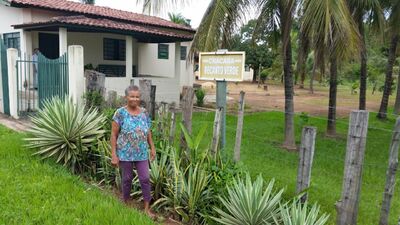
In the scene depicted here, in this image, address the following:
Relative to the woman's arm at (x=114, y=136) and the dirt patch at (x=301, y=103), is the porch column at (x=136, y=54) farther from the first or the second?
the woman's arm at (x=114, y=136)

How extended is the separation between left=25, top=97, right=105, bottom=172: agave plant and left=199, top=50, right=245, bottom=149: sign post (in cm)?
204

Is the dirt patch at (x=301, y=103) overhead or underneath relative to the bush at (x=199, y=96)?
underneath

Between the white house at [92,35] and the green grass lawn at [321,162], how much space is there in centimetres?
354

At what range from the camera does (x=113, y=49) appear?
63.1 ft

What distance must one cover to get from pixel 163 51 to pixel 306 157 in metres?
19.5

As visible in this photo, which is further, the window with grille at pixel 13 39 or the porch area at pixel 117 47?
the window with grille at pixel 13 39

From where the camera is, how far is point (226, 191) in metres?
→ 4.32

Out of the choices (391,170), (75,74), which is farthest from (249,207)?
(75,74)

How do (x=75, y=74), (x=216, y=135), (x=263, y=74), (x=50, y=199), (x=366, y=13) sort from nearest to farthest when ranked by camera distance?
(x=50, y=199)
(x=216, y=135)
(x=75, y=74)
(x=366, y=13)
(x=263, y=74)

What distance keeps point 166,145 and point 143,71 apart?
16532 millimetres

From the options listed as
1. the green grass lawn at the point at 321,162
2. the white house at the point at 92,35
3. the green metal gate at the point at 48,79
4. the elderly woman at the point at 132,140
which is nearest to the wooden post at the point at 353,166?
the green grass lawn at the point at 321,162

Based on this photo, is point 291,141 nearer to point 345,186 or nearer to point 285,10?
point 285,10

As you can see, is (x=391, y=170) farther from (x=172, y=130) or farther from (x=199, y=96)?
(x=199, y=96)

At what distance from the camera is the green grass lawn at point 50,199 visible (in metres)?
3.95
